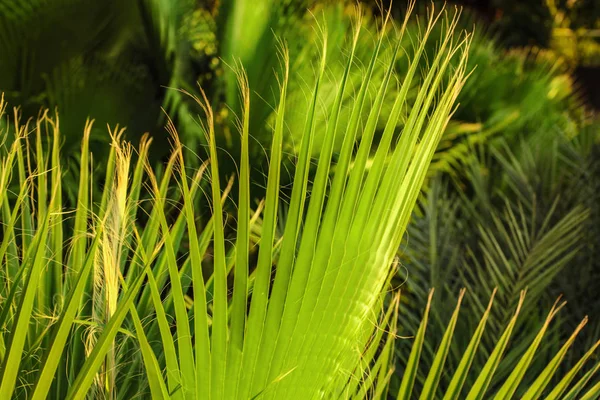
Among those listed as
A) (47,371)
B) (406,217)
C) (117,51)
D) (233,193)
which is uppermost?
(406,217)

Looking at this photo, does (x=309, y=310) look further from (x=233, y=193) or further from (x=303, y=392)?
(x=233, y=193)

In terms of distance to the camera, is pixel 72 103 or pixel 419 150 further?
pixel 72 103

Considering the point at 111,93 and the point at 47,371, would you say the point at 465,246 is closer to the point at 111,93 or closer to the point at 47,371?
the point at 111,93

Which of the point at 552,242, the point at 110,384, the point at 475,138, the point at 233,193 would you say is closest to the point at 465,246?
the point at 552,242

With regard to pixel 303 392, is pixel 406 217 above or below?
above

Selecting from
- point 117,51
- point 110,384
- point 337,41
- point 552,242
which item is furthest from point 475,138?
point 110,384

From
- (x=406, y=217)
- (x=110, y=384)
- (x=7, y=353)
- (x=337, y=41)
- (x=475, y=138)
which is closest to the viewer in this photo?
(x=7, y=353)

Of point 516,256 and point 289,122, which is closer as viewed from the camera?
point 516,256

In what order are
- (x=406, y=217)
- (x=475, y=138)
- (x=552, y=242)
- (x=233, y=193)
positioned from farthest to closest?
(x=475, y=138) < (x=233, y=193) < (x=552, y=242) < (x=406, y=217)

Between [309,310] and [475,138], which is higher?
[309,310]
